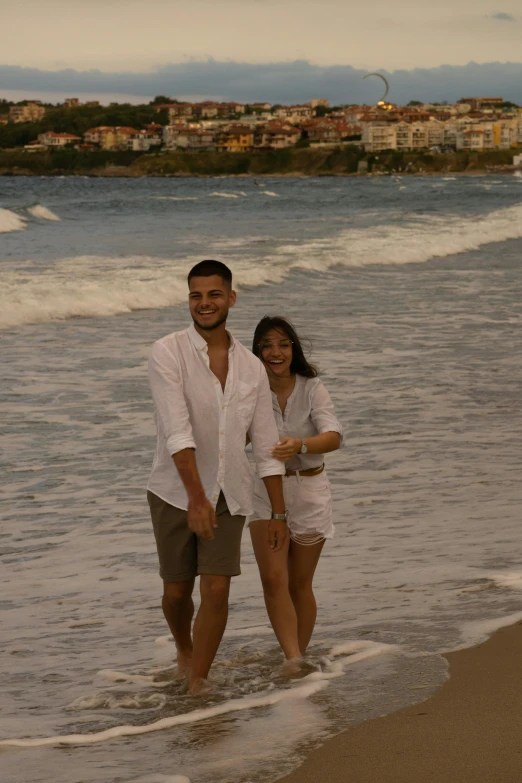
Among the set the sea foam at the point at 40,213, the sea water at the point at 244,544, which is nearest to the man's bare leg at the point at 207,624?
the sea water at the point at 244,544

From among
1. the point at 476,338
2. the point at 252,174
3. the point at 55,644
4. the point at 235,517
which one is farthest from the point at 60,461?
the point at 252,174

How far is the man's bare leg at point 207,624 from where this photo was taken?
12.9 ft

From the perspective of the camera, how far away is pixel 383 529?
20.5 feet

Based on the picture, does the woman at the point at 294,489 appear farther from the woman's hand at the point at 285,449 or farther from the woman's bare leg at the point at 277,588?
the woman's hand at the point at 285,449

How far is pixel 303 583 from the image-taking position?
444 centimetres

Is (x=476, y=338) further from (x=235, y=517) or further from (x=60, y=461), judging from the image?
(x=235, y=517)

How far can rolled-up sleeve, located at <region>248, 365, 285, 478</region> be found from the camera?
13.1 ft

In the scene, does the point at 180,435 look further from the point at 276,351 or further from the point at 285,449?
the point at 276,351

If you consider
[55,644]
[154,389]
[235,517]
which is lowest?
[55,644]

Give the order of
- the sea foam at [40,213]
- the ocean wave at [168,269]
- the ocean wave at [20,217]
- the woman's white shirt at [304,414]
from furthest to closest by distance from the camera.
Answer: the sea foam at [40,213]
the ocean wave at [20,217]
the ocean wave at [168,269]
the woman's white shirt at [304,414]

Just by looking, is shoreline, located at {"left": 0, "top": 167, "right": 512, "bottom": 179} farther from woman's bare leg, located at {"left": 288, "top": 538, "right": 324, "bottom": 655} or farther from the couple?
the couple

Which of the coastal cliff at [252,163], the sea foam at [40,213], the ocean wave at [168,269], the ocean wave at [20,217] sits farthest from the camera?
the coastal cliff at [252,163]

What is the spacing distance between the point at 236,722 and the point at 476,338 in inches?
413

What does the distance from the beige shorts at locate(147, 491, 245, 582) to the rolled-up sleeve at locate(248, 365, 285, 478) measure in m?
0.21
